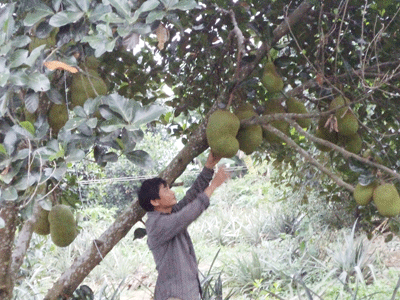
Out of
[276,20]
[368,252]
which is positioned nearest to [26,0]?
[276,20]

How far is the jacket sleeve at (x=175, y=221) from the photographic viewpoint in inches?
72.0

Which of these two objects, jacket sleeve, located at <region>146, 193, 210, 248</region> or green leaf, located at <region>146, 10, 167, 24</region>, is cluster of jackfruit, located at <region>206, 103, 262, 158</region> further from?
green leaf, located at <region>146, 10, 167, 24</region>

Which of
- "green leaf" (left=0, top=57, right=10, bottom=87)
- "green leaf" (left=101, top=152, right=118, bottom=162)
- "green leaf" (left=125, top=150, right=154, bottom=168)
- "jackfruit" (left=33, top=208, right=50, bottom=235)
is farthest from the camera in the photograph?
"jackfruit" (left=33, top=208, right=50, bottom=235)

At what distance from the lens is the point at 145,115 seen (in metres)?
1.03

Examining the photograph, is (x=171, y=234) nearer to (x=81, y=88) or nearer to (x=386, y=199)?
(x=81, y=88)

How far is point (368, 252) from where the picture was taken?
4926 millimetres

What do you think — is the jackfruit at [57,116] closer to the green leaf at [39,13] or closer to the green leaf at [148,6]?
the green leaf at [39,13]

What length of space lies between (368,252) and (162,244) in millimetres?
3522

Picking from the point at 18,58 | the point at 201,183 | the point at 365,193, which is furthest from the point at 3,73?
the point at 365,193

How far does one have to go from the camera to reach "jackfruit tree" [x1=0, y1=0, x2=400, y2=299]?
1.06m

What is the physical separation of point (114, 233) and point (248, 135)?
0.60 metres

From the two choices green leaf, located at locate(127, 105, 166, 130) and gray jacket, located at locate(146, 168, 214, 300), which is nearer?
green leaf, located at locate(127, 105, 166, 130)

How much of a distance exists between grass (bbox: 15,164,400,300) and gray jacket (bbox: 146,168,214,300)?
118 centimetres

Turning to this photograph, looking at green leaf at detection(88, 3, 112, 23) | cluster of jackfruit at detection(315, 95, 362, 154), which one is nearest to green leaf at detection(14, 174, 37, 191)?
green leaf at detection(88, 3, 112, 23)
